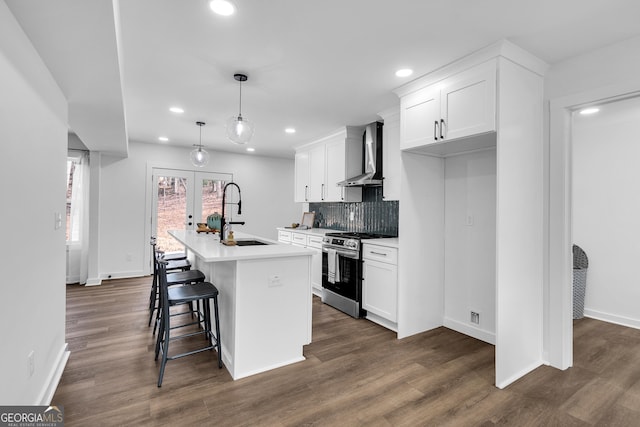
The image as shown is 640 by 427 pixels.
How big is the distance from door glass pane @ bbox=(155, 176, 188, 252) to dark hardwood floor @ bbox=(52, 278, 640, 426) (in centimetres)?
292

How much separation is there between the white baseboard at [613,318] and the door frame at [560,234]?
1.69 meters

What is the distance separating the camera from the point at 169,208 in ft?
19.7

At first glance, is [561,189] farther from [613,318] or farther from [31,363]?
[31,363]

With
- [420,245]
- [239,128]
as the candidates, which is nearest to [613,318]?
[420,245]

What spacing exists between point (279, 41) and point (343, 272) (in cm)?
268

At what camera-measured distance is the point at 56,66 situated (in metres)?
2.06

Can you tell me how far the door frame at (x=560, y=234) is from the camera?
250 cm

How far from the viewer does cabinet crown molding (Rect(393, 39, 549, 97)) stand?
228cm

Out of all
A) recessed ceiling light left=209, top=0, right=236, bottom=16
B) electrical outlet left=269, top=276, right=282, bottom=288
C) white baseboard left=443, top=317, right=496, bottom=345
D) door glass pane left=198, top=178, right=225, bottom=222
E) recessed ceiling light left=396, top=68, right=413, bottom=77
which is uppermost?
recessed ceiling light left=396, top=68, right=413, bottom=77

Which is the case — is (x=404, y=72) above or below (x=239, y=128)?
above

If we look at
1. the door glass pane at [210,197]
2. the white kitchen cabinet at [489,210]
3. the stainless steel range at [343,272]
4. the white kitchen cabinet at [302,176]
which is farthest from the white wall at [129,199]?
the white kitchen cabinet at [489,210]

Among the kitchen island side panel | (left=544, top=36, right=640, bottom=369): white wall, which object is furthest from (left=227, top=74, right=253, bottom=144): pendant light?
(left=544, top=36, right=640, bottom=369): white wall

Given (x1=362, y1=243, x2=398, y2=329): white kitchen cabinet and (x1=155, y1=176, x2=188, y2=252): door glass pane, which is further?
(x1=155, y1=176, x2=188, y2=252): door glass pane

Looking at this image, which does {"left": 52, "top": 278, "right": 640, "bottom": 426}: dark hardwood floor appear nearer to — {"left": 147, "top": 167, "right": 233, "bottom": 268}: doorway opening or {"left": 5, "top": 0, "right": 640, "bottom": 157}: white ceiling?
{"left": 5, "top": 0, "right": 640, "bottom": 157}: white ceiling
